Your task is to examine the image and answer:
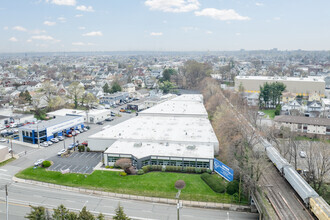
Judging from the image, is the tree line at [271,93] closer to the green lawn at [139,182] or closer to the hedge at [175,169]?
the hedge at [175,169]

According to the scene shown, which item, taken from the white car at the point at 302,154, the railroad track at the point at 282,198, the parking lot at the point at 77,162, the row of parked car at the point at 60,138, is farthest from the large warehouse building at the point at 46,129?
the white car at the point at 302,154

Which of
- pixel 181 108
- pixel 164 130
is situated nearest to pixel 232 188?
pixel 164 130

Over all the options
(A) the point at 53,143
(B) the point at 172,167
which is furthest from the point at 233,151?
(A) the point at 53,143

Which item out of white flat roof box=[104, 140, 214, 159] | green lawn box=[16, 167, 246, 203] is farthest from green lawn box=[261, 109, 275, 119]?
green lawn box=[16, 167, 246, 203]

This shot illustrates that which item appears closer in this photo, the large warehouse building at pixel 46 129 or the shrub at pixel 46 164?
the shrub at pixel 46 164

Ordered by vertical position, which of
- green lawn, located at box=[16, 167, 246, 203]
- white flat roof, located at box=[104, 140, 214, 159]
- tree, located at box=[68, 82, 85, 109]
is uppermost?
tree, located at box=[68, 82, 85, 109]

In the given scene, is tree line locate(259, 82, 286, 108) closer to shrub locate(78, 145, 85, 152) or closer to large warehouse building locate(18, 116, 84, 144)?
large warehouse building locate(18, 116, 84, 144)

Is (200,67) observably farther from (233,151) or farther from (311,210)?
(311,210)
